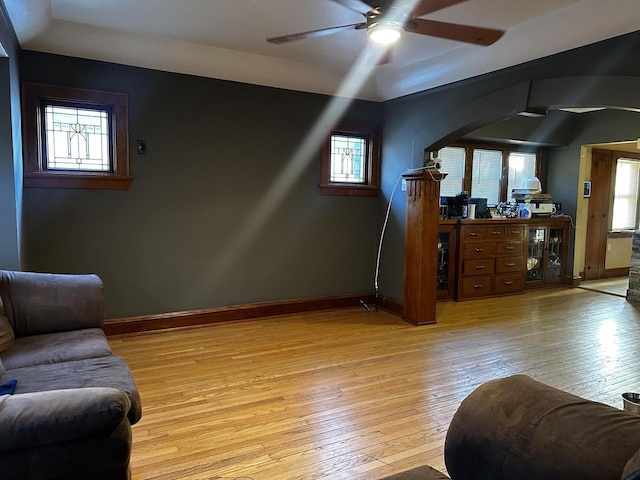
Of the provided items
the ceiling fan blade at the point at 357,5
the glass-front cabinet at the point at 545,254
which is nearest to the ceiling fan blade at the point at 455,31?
the ceiling fan blade at the point at 357,5

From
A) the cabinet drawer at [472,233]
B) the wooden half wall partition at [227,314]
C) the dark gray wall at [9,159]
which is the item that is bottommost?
the wooden half wall partition at [227,314]

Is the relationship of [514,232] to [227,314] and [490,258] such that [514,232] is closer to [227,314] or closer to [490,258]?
[490,258]

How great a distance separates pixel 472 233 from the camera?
568cm

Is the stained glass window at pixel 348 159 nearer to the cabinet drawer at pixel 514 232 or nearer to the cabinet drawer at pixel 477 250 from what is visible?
the cabinet drawer at pixel 477 250

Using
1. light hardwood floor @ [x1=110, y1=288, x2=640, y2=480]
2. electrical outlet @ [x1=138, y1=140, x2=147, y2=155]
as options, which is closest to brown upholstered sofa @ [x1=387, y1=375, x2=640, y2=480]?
light hardwood floor @ [x1=110, y1=288, x2=640, y2=480]

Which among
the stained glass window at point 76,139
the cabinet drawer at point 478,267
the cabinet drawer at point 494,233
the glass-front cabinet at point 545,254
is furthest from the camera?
the glass-front cabinet at point 545,254

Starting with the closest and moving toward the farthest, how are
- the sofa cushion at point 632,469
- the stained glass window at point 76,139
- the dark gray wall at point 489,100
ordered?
the sofa cushion at point 632,469
the dark gray wall at point 489,100
the stained glass window at point 76,139

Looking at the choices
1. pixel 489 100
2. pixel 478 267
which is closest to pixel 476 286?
pixel 478 267

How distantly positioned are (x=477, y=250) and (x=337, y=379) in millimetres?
3332

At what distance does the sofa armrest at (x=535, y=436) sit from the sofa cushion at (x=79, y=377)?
1350 mm

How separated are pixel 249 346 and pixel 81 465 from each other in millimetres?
2435

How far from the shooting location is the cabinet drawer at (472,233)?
5.62 metres

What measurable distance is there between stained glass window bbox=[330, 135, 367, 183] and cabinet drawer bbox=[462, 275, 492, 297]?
1.94 meters

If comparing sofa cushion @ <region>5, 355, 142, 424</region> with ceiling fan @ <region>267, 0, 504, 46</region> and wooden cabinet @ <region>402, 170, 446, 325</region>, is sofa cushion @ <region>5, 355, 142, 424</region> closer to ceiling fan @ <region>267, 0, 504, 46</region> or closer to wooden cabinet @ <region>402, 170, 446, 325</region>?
ceiling fan @ <region>267, 0, 504, 46</region>
